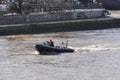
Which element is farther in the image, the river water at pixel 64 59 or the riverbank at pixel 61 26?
the riverbank at pixel 61 26

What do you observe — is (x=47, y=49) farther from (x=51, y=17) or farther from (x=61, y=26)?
(x=51, y=17)

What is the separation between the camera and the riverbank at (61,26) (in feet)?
247

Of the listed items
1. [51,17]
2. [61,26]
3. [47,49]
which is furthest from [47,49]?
[51,17]

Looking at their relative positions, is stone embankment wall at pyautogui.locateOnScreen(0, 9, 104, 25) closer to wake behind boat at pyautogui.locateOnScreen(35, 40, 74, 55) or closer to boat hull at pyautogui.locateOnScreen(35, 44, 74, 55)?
wake behind boat at pyautogui.locateOnScreen(35, 40, 74, 55)

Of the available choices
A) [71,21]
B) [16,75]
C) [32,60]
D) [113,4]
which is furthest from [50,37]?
[113,4]

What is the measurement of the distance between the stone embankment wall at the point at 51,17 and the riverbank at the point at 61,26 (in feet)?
8.21

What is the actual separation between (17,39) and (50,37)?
4331 mm

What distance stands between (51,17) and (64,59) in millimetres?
28155

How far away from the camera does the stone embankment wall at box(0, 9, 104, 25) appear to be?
261 feet

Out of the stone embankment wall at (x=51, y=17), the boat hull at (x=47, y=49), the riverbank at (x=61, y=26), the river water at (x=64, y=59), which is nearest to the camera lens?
the river water at (x=64, y=59)

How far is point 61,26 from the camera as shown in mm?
79500

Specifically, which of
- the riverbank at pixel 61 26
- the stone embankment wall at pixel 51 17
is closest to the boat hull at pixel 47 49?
the riverbank at pixel 61 26

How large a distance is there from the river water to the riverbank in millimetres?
1910

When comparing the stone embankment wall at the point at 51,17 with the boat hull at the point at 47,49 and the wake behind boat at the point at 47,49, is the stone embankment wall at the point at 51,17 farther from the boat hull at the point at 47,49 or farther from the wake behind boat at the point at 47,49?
the boat hull at the point at 47,49
